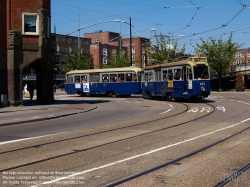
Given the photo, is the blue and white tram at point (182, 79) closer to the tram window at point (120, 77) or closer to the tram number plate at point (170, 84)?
the tram number plate at point (170, 84)

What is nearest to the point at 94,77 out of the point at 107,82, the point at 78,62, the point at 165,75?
the point at 107,82

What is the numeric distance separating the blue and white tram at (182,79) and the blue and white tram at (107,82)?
19.9 ft

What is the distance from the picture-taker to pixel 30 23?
2753cm

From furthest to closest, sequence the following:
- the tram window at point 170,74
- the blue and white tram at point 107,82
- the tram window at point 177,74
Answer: the blue and white tram at point 107,82 < the tram window at point 170,74 < the tram window at point 177,74

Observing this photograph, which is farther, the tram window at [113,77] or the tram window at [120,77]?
the tram window at [113,77]

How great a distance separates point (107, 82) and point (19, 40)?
1728 cm

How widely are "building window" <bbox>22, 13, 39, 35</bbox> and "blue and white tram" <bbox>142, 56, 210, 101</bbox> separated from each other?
10496mm

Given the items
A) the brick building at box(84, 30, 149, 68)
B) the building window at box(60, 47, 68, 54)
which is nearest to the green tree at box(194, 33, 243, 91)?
the brick building at box(84, 30, 149, 68)

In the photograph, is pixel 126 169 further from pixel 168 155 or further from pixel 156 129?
pixel 156 129

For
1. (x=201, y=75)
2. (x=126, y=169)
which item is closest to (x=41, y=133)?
(x=126, y=169)

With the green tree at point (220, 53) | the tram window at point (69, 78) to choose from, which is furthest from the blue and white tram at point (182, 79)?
the green tree at point (220, 53)

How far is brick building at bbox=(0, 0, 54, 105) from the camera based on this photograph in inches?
1059

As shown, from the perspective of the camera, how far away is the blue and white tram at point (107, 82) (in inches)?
1636

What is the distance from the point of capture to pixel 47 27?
28141mm
